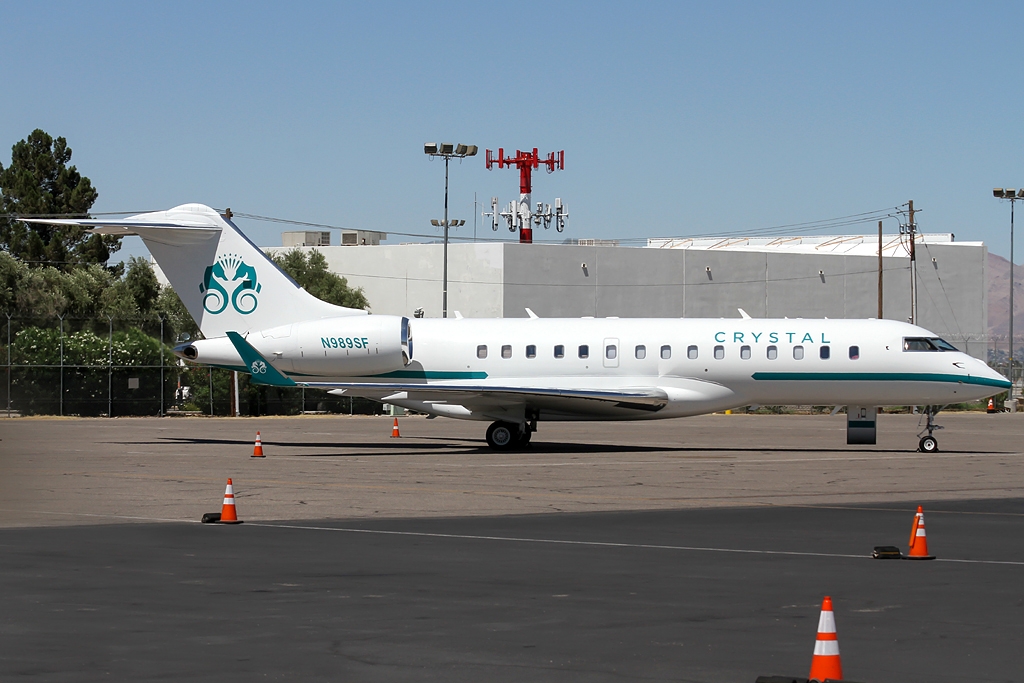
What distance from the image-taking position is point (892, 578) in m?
12.6

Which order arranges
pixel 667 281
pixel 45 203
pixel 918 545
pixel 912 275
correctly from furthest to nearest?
pixel 45 203 → pixel 667 281 → pixel 912 275 → pixel 918 545

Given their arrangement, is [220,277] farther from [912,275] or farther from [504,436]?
[912,275]

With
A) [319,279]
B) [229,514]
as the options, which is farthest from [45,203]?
[229,514]

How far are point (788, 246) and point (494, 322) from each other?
63.9 meters

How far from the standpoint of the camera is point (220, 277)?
34.6 m

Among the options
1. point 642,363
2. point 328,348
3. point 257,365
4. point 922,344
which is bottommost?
point 257,365

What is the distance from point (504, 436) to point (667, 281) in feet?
148

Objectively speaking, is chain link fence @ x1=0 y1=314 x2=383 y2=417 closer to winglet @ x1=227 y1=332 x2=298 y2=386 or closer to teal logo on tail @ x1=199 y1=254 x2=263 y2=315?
teal logo on tail @ x1=199 y1=254 x2=263 y2=315

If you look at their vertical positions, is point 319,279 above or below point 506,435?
above

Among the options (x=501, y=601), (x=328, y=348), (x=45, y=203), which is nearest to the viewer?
(x=501, y=601)

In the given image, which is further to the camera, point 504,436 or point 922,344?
point 504,436

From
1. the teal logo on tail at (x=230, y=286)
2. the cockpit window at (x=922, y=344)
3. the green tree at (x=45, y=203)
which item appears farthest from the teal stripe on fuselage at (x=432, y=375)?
the green tree at (x=45, y=203)

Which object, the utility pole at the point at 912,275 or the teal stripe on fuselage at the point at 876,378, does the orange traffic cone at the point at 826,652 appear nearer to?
the teal stripe on fuselage at the point at 876,378

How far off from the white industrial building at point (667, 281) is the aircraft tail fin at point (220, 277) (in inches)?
1433
